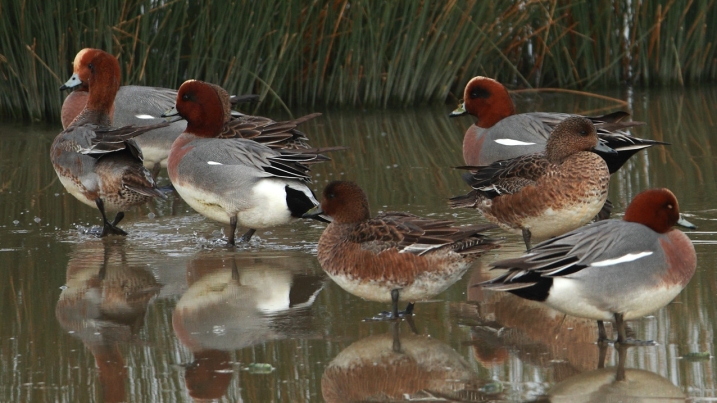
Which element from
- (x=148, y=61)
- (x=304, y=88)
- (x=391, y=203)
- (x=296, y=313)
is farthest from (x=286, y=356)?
(x=304, y=88)

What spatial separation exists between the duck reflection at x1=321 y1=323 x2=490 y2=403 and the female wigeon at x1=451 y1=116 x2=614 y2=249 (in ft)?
5.00

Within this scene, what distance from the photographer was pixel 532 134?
22.5 ft

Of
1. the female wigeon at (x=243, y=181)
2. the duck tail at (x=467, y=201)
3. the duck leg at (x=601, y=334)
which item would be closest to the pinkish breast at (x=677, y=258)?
the duck leg at (x=601, y=334)

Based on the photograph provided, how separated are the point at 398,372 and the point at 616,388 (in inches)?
31.1

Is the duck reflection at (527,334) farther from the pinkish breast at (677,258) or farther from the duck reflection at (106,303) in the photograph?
the duck reflection at (106,303)

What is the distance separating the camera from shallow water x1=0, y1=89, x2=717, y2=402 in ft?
12.1

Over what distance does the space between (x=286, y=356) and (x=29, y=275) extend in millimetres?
2028

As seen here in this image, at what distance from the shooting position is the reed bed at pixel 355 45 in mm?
9344

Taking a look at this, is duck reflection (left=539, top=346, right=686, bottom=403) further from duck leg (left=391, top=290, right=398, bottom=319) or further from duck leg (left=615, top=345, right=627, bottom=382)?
duck leg (left=391, top=290, right=398, bottom=319)

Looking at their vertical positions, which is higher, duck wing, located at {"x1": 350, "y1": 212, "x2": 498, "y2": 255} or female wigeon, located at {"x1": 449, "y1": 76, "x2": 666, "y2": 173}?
female wigeon, located at {"x1": 449, "y1": 76, "x2": 666, "y2": 173}

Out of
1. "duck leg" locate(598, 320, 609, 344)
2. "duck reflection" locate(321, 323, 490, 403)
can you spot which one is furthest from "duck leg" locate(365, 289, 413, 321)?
"duck leg" locate(598, 320, 609, 344)

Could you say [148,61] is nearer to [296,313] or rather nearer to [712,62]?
[296,313]

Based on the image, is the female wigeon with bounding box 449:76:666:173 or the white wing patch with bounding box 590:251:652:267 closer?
the white wing patch with bounding box 590:251:652:267

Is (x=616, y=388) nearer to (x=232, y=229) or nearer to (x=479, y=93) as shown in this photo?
(x=232, y=229)
